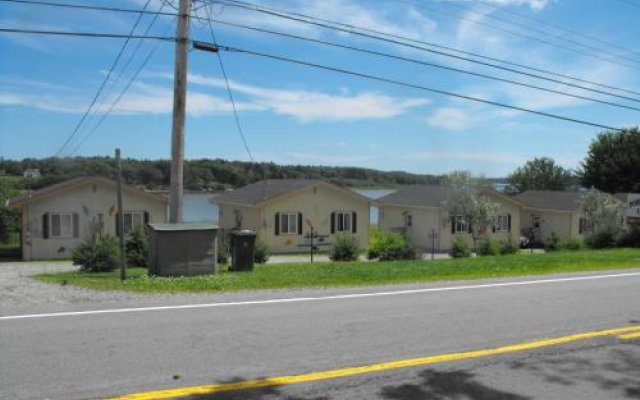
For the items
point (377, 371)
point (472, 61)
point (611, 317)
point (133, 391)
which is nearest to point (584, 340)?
point (611, 317)

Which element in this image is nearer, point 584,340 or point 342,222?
point 584,340

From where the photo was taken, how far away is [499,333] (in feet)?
25.6

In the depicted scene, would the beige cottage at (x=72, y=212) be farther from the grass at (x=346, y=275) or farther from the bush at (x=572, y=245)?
the bush at (x=572, y=245)

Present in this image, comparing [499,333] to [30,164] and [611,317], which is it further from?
[30,164]

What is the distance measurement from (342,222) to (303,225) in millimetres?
2780

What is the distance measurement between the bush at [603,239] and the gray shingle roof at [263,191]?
1524 cm

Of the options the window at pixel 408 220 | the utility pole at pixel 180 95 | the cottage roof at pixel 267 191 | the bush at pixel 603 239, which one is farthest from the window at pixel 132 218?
the bush at pixel 603 239

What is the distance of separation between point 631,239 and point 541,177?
54041 mm

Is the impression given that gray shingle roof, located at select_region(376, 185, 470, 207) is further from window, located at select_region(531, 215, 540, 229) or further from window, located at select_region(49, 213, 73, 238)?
window, located at select_region(49, 213, 73, 238)

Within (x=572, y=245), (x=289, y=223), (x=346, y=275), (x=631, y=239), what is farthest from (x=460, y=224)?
(x=346, y=275)

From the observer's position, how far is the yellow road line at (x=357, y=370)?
5.29 m

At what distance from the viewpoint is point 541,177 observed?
8125cm

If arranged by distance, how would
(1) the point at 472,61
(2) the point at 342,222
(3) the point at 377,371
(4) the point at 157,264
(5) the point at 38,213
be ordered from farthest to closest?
1. (2) the point at 342,222
2. (5) the point at 38,213
3. (1) the point at 472,61
4. (4) the point at 157,264
5. (3) the point at 377,371

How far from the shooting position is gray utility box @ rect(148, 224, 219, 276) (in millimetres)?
13867
